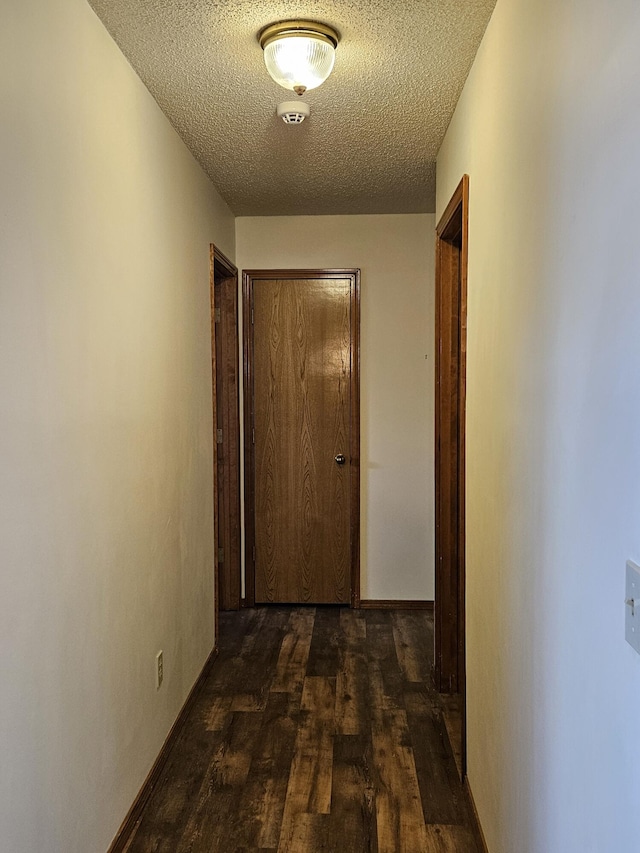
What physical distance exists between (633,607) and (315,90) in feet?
6.82

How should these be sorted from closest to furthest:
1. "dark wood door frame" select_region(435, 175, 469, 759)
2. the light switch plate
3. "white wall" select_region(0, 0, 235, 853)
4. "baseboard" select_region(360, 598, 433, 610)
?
1. the light switch plate
2. "white wall" select_region(0, 0, 235, 853)
3. "dark wood door frame" select_region(435, 175, 469, 759)
4. "baseboard" select_region(360, 598, 433, 610)

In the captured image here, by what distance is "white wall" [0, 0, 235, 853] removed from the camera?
4.72ft

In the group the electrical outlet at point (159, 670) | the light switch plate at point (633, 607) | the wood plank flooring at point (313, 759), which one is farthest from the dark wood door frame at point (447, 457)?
the light switch plate at point (633, 607)

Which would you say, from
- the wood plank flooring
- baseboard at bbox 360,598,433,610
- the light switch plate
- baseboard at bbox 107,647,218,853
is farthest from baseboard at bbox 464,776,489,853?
baseboard at bbox 360,598,433,610

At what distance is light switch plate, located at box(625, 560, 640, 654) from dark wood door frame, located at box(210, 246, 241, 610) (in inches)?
134

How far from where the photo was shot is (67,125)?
5.58 feet

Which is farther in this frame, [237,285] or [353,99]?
[237,285]

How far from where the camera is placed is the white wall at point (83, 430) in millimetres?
1438

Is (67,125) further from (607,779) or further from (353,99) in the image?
(607,779)

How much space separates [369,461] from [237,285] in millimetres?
1356

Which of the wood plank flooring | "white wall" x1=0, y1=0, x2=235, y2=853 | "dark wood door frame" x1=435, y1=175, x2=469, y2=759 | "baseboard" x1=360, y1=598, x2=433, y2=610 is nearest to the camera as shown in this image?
"white wall" x1=0, y1=0, x2=235, y2=853

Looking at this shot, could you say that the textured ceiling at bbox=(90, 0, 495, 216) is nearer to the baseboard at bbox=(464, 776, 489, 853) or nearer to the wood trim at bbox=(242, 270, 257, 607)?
the wood trim at bbox=(242, 270, 257, 607)

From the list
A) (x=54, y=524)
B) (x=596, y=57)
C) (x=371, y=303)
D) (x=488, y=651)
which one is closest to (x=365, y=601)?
(x=371, y=303)

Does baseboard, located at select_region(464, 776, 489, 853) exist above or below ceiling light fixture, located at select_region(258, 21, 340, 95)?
below
